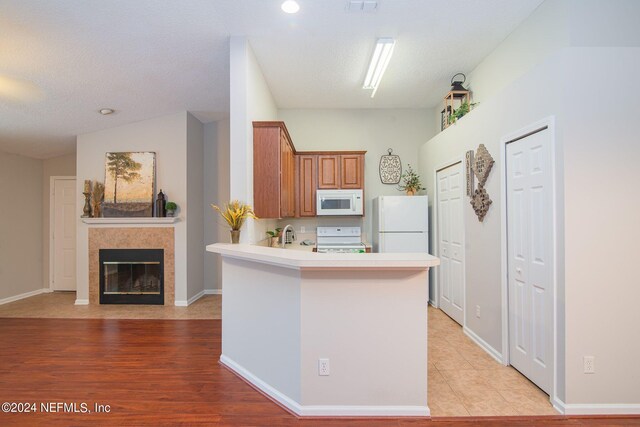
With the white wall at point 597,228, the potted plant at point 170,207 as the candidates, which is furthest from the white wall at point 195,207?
the white wall at point 597,228

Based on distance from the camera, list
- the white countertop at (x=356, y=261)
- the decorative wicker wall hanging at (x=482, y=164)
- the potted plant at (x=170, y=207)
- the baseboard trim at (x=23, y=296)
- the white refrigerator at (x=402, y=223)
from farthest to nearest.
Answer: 1. the baseboard trim at (x=23, y=296)
2. the potted plant at (x=170, y=207)
3. the white refrigerator at (x=402, y=223)
4. the decorative wicker wall hanging at (x=482, y=164)
5. the white countertop at (x=356, y=261)

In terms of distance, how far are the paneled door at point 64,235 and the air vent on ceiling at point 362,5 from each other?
5953 mm

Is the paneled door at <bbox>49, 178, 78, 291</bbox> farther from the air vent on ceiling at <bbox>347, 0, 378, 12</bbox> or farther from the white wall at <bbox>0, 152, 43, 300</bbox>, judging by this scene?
the air vent on ceiling at <bbox>347, 0, 378, 12</bbox>

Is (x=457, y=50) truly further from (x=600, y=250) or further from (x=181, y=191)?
(x=181, y=191)

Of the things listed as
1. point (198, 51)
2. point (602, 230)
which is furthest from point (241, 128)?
point (602, 230)

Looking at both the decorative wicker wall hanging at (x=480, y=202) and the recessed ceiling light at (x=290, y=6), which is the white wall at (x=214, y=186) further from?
the decorative wicker wall hanging at (x=480, y=202)

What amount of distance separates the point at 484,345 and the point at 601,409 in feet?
3.61

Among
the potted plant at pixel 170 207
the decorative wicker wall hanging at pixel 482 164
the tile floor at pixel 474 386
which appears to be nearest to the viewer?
the tile floor at pixel 474 386

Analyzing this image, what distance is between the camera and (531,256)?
2.56 meters

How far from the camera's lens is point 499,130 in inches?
118

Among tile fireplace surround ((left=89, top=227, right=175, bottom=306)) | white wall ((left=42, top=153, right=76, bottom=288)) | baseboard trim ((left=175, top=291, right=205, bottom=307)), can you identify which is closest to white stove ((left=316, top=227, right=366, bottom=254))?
baseboard trim ((left=175, top=291, right=205, bottom=307))

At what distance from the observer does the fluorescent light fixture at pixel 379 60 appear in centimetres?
323

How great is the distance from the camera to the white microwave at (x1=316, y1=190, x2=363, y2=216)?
195 inches

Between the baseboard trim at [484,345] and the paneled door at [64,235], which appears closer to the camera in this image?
the baseboard trim at [484,345]
